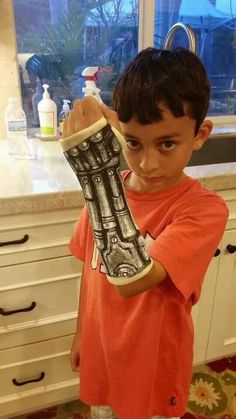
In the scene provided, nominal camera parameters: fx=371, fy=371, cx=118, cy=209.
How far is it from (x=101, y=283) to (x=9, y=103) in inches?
34.0

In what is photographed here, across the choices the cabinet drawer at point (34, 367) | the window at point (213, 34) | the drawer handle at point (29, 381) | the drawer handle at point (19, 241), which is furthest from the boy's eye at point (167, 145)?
the window at point (213, 34)

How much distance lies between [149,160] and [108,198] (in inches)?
5.5

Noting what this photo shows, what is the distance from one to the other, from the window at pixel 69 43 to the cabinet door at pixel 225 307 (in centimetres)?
88

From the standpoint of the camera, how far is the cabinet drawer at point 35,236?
3.01 feet

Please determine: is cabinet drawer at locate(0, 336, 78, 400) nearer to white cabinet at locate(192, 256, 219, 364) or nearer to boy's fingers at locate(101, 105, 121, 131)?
white cabinet at locate(192, 256, 219, 364)

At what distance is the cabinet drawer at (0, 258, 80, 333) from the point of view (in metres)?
1.00

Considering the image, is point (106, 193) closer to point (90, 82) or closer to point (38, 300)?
point (38, 300)

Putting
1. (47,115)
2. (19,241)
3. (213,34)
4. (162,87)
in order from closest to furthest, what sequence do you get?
(162,87), (19,241), (47,115), (213,34)

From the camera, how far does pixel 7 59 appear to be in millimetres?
1352

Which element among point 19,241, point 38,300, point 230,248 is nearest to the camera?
point 19,241

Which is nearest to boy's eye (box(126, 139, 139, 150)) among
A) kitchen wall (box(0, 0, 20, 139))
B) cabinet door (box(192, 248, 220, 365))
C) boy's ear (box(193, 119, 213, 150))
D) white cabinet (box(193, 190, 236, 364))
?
boy's ear (box(193, 119, 213, 150))

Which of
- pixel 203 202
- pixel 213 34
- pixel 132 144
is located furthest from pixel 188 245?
pixel 213 34

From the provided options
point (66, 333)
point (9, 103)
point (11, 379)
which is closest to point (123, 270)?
point (66, 333)

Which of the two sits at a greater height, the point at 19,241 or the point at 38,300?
the point at 19,241
